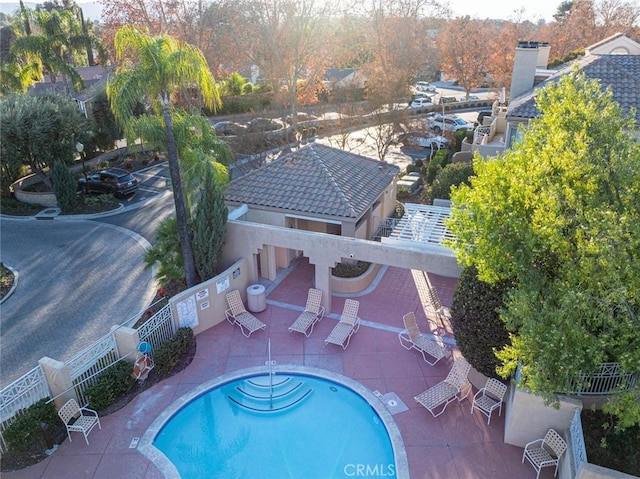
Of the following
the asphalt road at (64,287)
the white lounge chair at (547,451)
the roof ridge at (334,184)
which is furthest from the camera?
the roof ridge at (334,184)

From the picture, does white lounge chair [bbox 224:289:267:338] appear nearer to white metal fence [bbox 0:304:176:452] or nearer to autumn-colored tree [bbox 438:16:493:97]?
white metal fence [bbox 0:304:176:452]

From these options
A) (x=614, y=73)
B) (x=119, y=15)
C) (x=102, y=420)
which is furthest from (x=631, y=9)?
(x=102, y=420)

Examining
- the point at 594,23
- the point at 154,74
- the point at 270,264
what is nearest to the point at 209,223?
the point at 270,264

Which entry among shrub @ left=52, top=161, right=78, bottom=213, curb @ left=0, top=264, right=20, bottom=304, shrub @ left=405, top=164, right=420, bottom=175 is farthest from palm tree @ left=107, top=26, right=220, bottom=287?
shrub @ left=405, top=164, right=420, bottom=175

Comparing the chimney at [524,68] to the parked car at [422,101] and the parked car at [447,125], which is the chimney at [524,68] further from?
the parked car at [422,101]

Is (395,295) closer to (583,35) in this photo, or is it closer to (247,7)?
(247,7)

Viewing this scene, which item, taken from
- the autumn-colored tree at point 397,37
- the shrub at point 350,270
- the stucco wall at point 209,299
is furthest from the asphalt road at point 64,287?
the autumn-colored tree at point 397,37

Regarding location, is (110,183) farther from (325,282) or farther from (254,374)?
(254,374)
